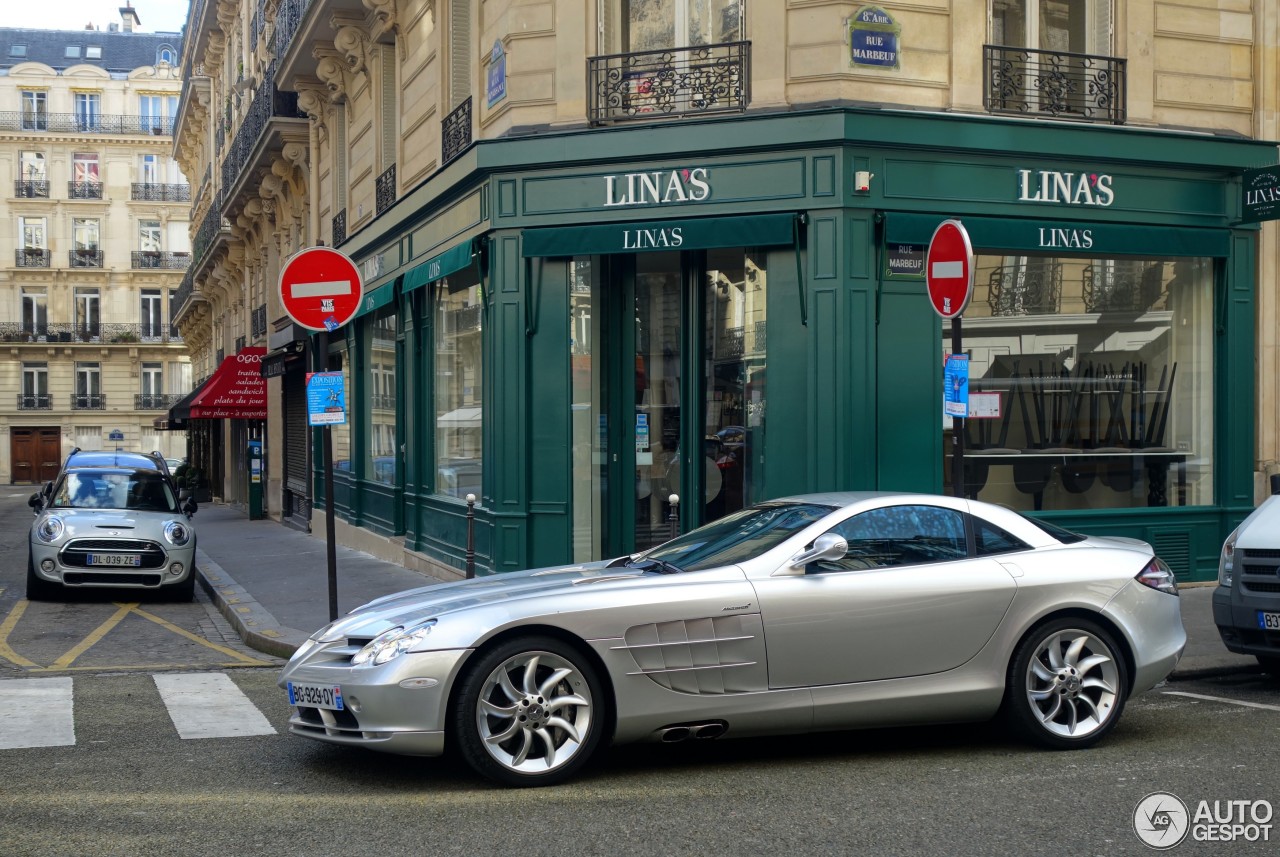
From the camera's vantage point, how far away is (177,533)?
46.2 feet

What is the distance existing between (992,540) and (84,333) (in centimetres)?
6384

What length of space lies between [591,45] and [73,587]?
311 inches

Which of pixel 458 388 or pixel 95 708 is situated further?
pixel 458 388

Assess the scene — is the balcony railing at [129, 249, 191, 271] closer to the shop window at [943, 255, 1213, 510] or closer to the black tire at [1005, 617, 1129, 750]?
the shop window at [943, 255, 1213, 510]

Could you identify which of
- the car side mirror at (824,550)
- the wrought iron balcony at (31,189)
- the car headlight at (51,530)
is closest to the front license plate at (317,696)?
the car side mirror at (824,550)

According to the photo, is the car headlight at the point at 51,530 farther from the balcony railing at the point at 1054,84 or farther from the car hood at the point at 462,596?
the balcony railing at the point at 1054,84

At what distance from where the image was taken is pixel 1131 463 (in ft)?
42.2

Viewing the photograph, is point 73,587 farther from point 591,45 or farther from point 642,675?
point 642,675

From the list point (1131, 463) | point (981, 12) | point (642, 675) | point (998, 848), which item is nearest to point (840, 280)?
point (981, 12)

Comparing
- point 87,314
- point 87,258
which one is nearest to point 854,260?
point 87,314

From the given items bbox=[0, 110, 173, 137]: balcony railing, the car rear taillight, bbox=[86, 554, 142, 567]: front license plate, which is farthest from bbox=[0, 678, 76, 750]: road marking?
bbox=[0, 110, 173, 137]: balcony railing

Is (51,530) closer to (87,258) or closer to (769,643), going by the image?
(769,643)

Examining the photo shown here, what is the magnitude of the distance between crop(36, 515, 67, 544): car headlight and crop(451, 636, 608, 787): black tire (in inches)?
371

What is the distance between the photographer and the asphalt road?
4.95 meters
